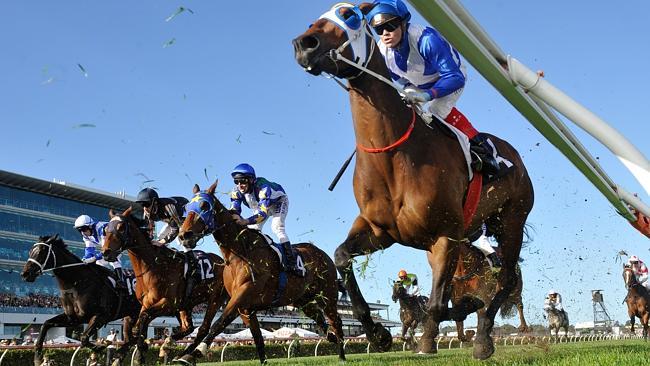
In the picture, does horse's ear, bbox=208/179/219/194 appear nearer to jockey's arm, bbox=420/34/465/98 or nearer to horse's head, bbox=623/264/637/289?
jockey's arm, bbox=420/34/465/98

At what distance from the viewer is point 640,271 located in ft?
65.8

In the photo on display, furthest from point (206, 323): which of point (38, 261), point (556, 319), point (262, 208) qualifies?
point (556, 319)

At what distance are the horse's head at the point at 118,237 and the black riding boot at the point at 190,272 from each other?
100 cm

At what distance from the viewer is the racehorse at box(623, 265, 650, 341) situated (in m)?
19.0

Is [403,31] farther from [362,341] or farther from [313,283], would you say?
[362,341]

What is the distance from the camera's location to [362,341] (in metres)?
24.8

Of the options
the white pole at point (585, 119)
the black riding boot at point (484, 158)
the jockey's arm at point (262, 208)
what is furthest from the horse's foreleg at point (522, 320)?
the white pole at point (585, 119)

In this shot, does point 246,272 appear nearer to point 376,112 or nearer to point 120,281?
point 120,281

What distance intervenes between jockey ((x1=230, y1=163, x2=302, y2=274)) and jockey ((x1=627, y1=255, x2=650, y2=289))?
13613 mm

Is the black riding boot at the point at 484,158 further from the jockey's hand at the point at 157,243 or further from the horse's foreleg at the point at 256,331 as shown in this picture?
the jockey's hand at the point at 157,243

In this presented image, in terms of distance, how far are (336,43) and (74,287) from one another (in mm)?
8488

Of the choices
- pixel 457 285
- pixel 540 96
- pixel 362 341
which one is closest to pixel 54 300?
pixel 362 341

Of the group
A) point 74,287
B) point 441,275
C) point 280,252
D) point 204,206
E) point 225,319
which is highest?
point 204,206

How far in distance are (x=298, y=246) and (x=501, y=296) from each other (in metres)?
4.55
